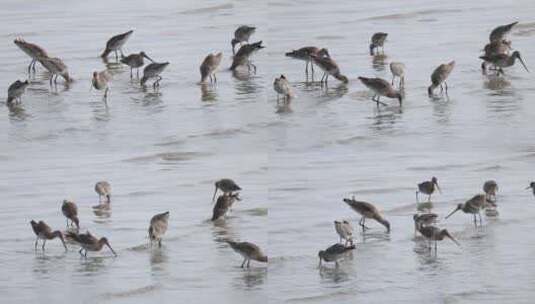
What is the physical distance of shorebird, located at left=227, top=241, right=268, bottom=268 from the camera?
1248 cm

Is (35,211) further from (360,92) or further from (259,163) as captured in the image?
(360,92)

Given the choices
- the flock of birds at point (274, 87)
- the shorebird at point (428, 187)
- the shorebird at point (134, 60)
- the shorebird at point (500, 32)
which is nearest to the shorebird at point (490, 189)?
the flock of birds at point (274, 87)

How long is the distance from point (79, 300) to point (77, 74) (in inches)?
305

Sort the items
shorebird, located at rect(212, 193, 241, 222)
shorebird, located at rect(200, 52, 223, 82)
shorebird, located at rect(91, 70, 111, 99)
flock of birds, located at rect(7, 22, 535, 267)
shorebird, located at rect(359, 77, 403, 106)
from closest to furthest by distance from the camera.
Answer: flock of birds, located at rect(7, 22, 535, 267)
shorebird, located at rect(212, 193, 241, 222)
shorebird, located at rect(359, 77, 403, 106)
shorebird, located at rect(91, 70, 111, 99)
shorebird, located at rect(200, 52, 223, 82)

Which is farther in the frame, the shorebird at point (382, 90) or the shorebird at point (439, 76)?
the shorebird at point (439, 76)

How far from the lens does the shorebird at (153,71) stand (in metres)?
18.3

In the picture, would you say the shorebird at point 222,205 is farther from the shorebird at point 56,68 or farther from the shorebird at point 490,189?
the shorebird at point 56,68

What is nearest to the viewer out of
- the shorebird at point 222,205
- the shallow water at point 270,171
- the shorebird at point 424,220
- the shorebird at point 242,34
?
the shallow water at point 270,171

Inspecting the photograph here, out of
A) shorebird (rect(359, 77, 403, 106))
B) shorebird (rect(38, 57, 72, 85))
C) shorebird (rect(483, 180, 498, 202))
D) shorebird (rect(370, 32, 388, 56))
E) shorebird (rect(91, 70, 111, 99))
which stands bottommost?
shorebird (rect(483, 180, 498, 202))

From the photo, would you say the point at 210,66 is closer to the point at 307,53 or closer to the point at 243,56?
the point at 243,56

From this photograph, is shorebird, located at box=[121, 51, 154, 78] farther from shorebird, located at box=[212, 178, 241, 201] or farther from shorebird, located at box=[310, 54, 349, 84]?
shorebird, located at box=[212, 178, 241, 201]

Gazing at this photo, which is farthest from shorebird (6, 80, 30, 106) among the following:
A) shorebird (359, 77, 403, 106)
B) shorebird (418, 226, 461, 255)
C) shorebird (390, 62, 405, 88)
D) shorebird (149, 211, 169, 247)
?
shorebird (418, 226, 461, 255)

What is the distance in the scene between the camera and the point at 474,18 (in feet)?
75.2

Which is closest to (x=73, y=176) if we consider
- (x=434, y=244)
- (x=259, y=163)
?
(x=259, y=163)
